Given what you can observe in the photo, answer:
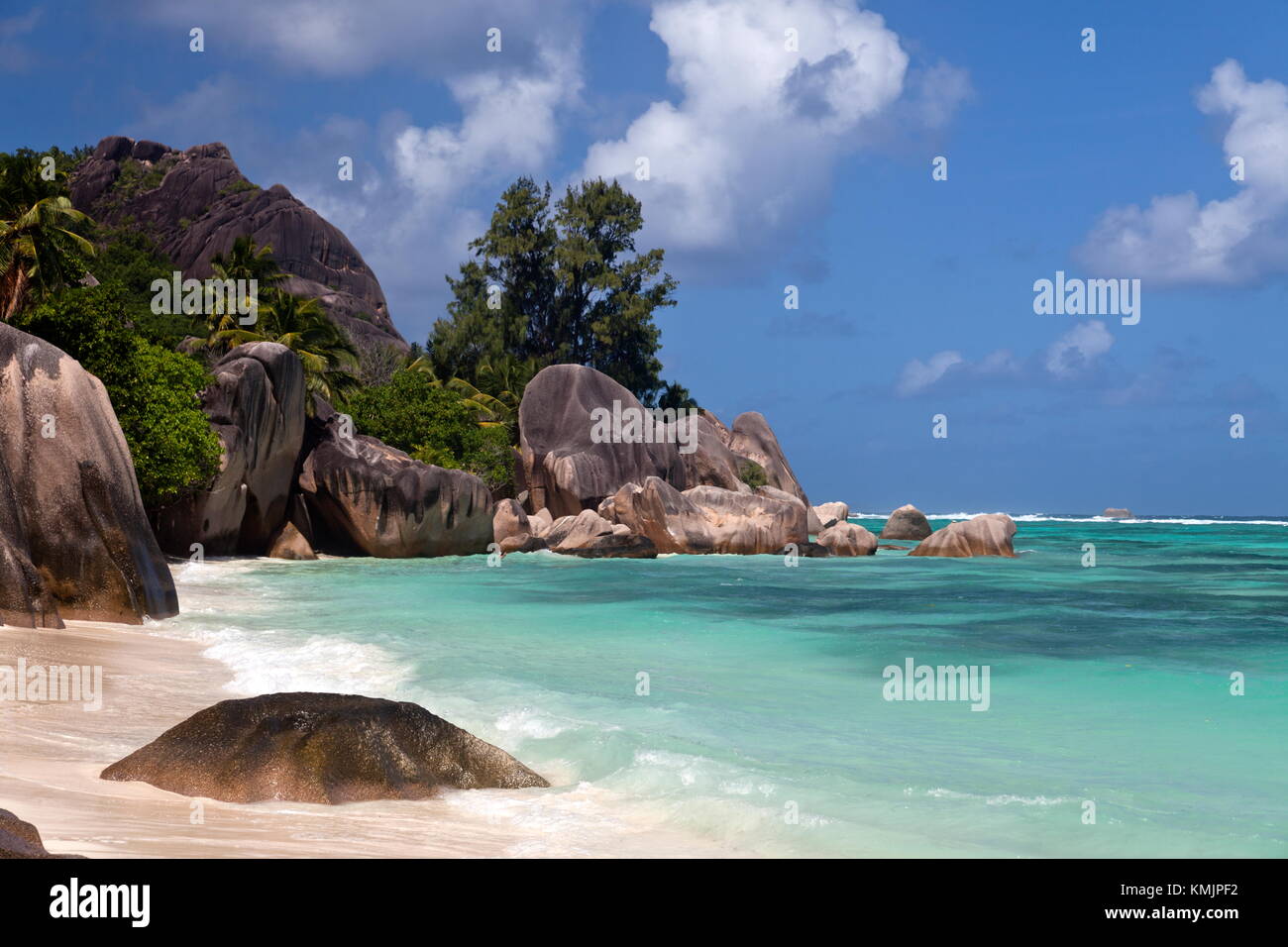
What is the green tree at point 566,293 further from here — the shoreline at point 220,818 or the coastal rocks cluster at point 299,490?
the shoreline at point 220,818

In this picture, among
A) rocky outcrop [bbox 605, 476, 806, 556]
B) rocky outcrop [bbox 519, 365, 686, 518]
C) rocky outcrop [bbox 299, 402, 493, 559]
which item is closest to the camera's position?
rocky outcrop [bbox 299, 402, 493, 559]

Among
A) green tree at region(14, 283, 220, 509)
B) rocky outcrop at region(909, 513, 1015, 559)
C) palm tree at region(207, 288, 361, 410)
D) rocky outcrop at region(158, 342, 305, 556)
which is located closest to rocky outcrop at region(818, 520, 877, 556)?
rocky outcrop at region(909, 513, 1015, 559)

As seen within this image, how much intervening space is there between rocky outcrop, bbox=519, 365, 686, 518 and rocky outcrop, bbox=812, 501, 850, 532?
12797 mm

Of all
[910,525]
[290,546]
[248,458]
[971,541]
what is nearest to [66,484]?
[248,458]

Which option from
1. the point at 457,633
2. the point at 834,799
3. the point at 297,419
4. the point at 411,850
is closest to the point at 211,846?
the point at 411,850

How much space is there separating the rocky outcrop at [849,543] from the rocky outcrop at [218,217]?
27824mm

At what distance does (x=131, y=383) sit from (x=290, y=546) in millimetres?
7341

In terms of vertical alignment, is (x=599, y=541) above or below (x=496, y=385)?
below

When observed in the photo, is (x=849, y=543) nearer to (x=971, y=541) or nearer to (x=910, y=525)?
(x=971, y=541)

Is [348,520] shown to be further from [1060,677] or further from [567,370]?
[1060,677]

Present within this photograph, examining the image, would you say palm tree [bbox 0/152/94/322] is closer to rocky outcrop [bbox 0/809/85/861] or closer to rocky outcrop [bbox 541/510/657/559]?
rocky outcrop [bbox 541/510/657/559]

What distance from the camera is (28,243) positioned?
23.8m

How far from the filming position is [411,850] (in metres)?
4.23

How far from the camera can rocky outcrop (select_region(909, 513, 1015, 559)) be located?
110ft
